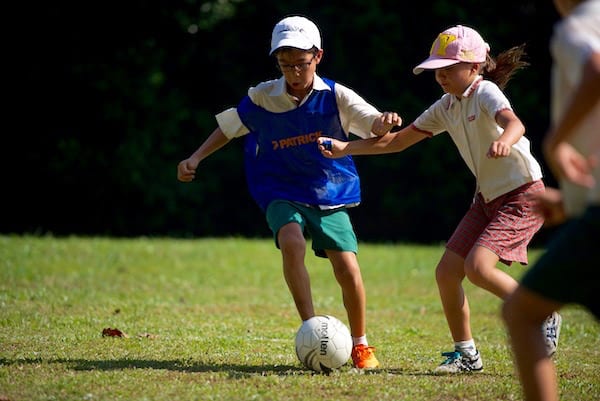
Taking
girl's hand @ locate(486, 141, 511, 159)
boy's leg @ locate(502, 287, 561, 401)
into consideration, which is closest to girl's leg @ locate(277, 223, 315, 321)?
girl's hand @ locate(486, 141, 511, 159)

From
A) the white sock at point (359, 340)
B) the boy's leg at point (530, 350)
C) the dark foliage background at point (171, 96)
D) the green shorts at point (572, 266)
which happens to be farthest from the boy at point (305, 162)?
the dark foliage background at point (171, 96)

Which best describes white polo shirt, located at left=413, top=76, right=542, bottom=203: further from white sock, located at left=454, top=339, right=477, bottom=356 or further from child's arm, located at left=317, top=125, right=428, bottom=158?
white sock, located at left=454, top=339, right=477, bottom=356

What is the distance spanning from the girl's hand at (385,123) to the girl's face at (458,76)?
33 centimetres

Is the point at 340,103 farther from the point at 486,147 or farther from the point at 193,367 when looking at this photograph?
the point at 193,367

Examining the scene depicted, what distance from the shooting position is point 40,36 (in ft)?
51.4

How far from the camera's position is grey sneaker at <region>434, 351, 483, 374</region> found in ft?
18.2

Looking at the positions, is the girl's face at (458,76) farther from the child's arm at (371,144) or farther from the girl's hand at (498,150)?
the girl's hand at (498,150)

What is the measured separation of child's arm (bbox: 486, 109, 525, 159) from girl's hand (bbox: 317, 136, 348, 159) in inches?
36.2

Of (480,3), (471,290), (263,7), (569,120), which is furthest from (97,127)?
(569,120)

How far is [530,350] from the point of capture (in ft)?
12.0

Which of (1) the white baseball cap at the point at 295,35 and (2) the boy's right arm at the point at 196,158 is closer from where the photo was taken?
(1) the white baseball cap at the point at 295,35

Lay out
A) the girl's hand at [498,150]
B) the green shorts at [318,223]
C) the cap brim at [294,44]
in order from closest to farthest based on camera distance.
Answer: the girl's hand at [498,150] → the cap brim at [294,44] → the green shorts at [318,223]

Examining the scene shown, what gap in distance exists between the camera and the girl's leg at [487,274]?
5.16 metres

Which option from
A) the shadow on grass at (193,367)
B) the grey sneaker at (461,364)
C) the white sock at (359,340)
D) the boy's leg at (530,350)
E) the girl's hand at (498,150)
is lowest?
the grey sneaker at (461,364)
